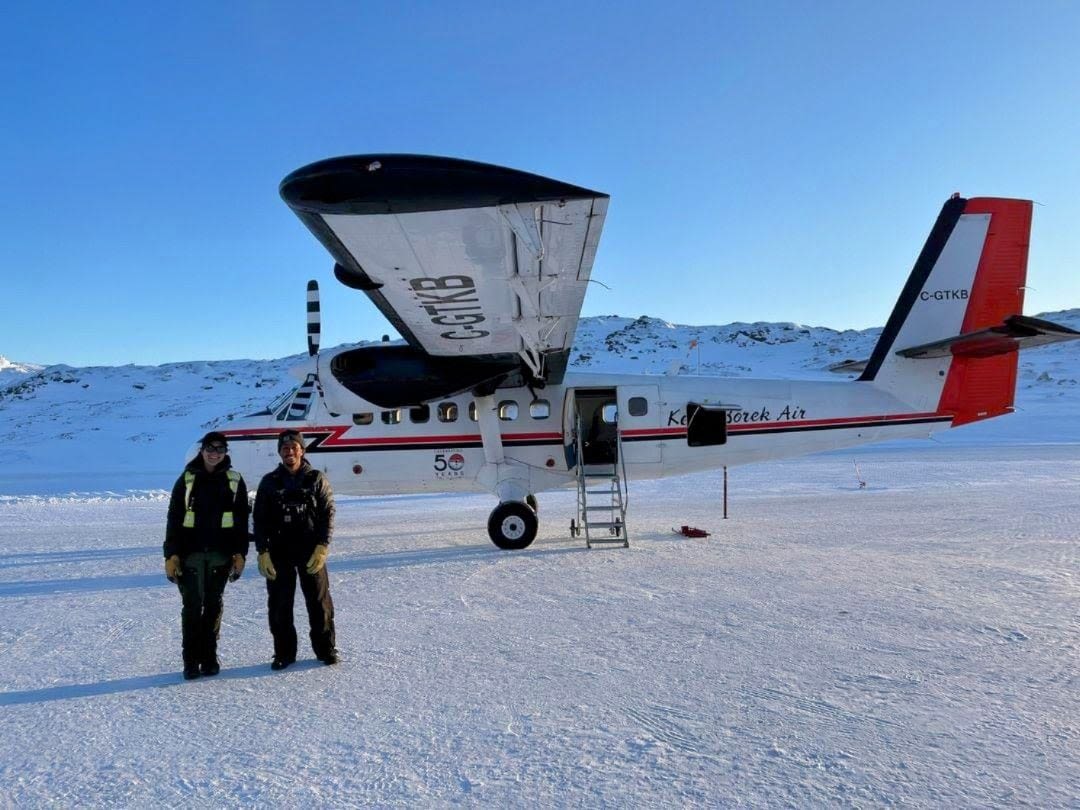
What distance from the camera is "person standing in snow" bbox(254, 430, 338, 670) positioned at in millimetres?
4555

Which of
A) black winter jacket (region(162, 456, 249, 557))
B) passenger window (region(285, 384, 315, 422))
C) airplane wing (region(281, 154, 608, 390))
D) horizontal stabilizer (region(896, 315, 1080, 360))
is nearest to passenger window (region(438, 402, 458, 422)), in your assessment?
passenger window (region(285, 384, 315, 422))

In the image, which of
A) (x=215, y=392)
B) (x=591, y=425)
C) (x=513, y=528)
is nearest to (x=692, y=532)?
(x=591, y=425)

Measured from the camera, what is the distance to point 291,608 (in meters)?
4.62

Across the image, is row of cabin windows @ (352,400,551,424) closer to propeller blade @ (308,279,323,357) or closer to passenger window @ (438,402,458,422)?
passenger window @ (438,402,458,422)

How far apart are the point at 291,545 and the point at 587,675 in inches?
85.1

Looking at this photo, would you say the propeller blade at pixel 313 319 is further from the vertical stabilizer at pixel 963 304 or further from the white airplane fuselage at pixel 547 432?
the vertical stabilizer at pixel 963 304

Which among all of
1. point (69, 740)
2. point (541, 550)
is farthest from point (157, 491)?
point (69, 740)

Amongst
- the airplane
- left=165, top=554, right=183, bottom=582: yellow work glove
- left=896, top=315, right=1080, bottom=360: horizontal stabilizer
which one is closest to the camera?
left=165, top=554, right=183, bottom=582: yellow work glove

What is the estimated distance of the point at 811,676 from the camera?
4.23 metres

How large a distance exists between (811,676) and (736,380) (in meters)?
7.37

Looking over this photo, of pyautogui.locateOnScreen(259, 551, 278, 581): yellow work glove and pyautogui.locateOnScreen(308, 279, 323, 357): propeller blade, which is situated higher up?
pyautogui.locateOnScreen(308, 279, 323, 357): propeller blade

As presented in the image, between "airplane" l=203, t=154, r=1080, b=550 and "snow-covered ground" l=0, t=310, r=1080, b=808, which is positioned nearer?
"snow-covered ground" l=0, t=310, r=1080, b=808

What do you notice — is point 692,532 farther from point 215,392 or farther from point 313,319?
point 215,392

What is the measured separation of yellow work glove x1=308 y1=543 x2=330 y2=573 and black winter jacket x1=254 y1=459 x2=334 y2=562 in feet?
0.11
